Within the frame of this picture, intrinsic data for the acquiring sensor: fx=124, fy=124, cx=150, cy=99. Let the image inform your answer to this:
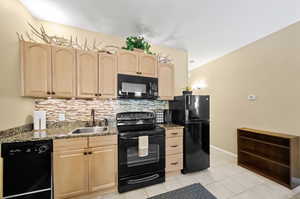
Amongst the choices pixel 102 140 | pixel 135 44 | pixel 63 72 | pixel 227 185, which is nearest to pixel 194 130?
pixel 227 185

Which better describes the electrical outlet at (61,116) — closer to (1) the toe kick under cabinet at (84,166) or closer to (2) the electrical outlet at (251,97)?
(1) the toe kick under cabinet at (84,166)

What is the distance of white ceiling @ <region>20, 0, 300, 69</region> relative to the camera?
1.79 m

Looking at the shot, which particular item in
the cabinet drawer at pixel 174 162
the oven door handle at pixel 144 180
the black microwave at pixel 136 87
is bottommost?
the oven door handle at pixel 144 180

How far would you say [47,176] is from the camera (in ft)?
5.07

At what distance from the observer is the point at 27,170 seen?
4.81 ft

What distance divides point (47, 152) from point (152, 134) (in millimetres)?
1432

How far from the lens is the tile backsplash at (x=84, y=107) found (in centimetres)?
211

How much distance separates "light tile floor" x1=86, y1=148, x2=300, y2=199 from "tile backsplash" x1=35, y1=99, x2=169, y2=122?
1331 mm

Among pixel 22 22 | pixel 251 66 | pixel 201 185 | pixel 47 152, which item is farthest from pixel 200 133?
pixel 22 22

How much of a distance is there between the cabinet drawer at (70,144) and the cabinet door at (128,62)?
50.0 inches

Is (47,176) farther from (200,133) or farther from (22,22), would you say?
(200,133)

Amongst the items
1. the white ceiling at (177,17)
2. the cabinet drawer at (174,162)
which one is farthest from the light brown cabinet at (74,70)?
the cabinet drawer at (174,162)

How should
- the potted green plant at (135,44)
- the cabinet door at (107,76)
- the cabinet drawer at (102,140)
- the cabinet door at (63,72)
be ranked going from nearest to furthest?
the cabinet drawer at (102,140), the cabinet door at (63,72), the cabinet door at (107,76), the potted green plant at (135,44)

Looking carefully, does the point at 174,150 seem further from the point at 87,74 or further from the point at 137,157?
the point at 87,74
